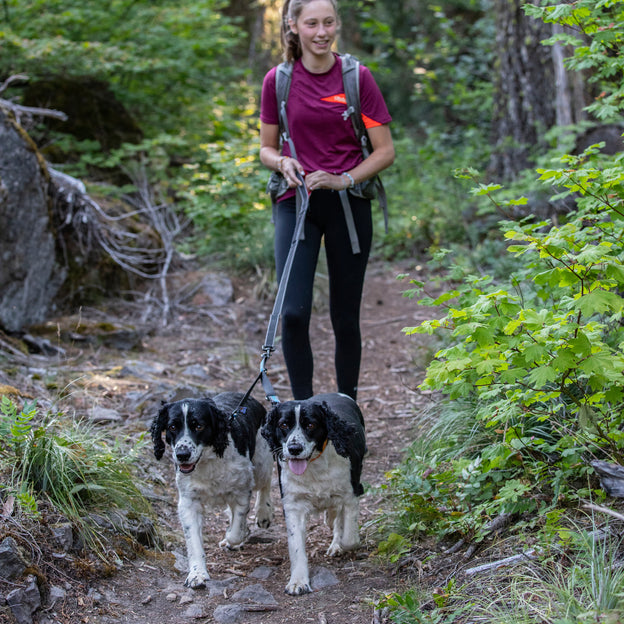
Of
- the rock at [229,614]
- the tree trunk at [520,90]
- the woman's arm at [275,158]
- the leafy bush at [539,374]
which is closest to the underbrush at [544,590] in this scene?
the leafy bush at [539,374]

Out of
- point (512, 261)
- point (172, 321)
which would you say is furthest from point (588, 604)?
point (172, 321)

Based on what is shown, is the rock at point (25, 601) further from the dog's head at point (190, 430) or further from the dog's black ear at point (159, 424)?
the dog's black ear at point (159, 424)

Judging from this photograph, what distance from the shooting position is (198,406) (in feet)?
12.0

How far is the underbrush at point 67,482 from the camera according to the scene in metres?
3.31

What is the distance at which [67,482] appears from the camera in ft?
11.6

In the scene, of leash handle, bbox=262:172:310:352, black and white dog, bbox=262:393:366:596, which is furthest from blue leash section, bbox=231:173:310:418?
black and white dog, bbox=262:393:366:596

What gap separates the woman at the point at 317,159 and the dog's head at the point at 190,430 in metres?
0.64

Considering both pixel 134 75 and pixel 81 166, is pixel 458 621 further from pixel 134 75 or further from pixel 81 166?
pixel 134 75

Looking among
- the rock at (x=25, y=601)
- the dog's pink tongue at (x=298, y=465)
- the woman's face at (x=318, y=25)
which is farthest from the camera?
the woman's face at (x=318, y=25)

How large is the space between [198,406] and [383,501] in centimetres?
147

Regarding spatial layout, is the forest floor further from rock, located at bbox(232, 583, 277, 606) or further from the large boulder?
the large boulder

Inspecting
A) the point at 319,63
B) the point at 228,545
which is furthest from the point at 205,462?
the point at 319,63

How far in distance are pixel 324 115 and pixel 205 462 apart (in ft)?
6.99

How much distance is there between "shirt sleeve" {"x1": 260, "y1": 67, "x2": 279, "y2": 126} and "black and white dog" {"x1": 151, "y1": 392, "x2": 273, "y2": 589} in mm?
1786
